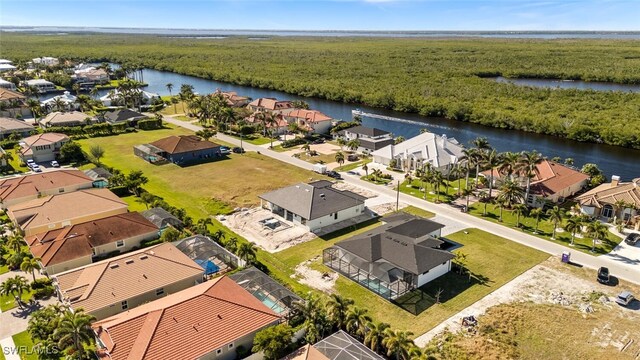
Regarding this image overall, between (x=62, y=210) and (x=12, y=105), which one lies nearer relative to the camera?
(x=62, y=210)

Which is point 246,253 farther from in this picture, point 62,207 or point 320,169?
point 320,169

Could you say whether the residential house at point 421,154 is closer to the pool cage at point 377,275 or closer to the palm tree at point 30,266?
the pool cage at point 377,275

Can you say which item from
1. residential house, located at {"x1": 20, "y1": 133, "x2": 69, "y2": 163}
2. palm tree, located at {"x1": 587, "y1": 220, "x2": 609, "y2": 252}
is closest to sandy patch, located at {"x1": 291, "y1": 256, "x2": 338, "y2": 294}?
palm tree, located at {"x1": 587, "y1": 220, "x2": 609, "y2": 252}

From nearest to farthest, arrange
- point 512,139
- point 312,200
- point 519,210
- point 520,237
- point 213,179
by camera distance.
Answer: point 520,237
point 519,210
point 312,200
point 213,179
point 512,139

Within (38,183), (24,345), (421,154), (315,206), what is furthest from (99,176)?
(421,154)

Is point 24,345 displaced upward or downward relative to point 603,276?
downward

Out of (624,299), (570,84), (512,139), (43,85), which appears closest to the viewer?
(624,299)

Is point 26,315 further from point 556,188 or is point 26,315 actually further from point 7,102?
point 7,102
